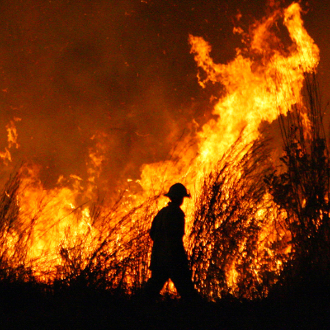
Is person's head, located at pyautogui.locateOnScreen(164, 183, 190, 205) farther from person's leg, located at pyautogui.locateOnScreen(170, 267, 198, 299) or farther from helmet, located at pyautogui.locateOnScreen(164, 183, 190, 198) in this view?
person's leg, located at pyautogui.locateOnScreen(170, 267, 198, 299)

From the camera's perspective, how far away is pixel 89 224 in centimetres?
641

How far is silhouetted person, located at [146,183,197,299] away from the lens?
543cm

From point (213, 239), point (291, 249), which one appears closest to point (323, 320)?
point (291, 249)

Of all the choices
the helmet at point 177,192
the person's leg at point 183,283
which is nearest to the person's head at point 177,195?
the helmet at point 177,192

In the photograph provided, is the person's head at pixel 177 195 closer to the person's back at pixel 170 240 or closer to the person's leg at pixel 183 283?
the person's back at pixel 170 240

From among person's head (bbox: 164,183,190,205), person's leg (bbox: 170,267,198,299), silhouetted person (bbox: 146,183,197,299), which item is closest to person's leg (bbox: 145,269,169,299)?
silhouetted person (bbox: 146,183,197,299)

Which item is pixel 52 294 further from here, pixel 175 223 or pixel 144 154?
pixel 144 154

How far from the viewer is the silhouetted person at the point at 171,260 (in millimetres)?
5434

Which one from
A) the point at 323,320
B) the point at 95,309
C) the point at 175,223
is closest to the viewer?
the point at 323,320

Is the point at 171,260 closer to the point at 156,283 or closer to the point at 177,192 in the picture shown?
the point at 156,283

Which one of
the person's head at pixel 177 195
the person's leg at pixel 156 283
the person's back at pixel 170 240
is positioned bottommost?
the person's leg at pixel 156 283

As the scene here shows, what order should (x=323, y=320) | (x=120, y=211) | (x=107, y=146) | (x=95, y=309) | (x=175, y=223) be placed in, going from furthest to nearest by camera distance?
(x=107, y=146) < (x=120, y=211) < (x=175, y=223) < (x=95, y=309) < (x=323, y=320)

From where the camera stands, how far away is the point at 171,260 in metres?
5.49

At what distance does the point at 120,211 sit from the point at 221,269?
1.55 metres
